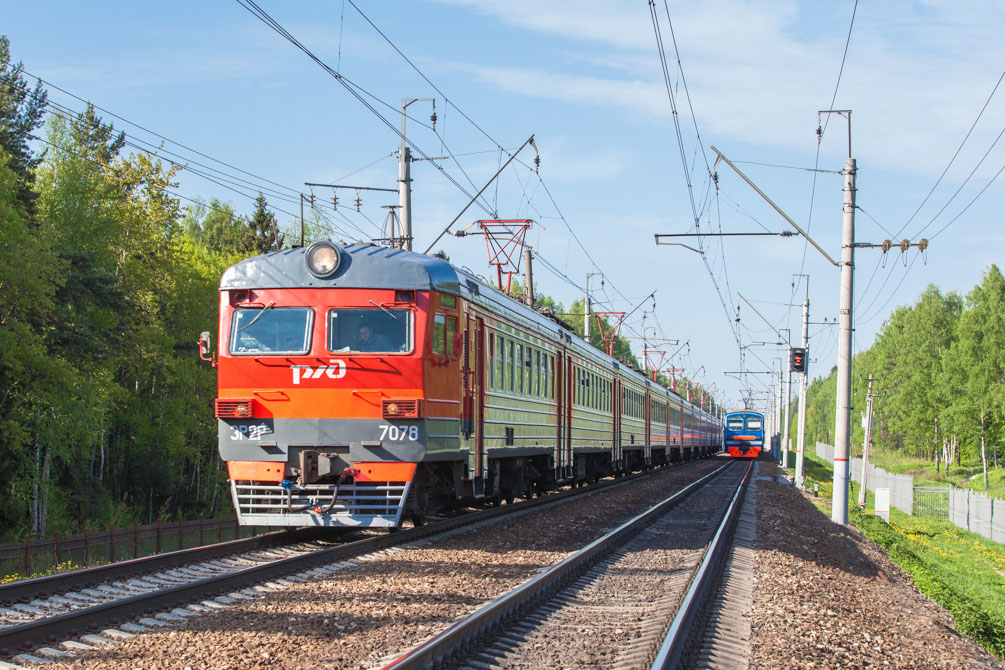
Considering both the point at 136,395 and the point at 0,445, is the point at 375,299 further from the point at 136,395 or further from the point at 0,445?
the point at 136,395

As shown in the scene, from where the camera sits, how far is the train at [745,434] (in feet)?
189

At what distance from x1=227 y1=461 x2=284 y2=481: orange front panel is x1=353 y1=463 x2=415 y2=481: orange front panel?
84 cm

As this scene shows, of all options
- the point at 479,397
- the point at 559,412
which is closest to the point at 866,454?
the point at 559,412

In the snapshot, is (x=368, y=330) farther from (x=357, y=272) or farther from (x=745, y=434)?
(x=745, y=434)

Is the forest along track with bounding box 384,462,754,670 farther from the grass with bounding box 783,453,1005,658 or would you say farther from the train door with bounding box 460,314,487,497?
the grass with bounding box 783,453,1005,658

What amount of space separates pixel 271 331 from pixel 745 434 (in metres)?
50.3

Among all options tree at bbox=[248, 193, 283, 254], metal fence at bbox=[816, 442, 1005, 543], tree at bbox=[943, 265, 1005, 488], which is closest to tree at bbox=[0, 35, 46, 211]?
tree at bbox=[248, 193, 283, 254]

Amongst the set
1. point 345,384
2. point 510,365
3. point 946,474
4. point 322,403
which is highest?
point 510,365

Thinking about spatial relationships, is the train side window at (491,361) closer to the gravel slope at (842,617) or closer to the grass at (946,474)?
the gravel slope at (842,617)

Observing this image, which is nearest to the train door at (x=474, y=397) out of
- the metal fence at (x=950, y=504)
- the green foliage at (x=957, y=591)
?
the green foliage at (x=957, y=591)

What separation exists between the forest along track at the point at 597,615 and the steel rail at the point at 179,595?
2.15 metres

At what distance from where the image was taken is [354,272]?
1087 centimetres

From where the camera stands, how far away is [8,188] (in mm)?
24531

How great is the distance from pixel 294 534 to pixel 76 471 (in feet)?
76.3
